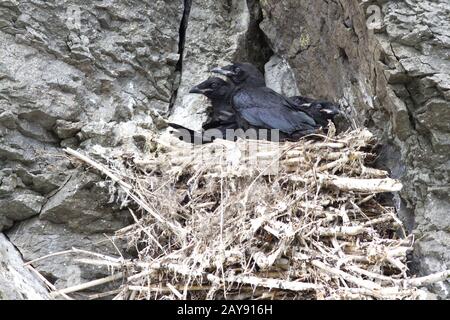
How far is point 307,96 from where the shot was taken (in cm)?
769

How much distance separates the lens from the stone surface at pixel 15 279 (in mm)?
5000

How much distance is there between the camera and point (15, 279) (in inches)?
208

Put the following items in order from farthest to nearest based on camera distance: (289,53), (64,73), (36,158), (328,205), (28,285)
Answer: (289,53)
(64,73)
(36,158)
(328,205)
(28,285)

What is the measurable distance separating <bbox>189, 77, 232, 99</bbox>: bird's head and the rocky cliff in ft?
0.70

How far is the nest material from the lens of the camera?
518 centimetres

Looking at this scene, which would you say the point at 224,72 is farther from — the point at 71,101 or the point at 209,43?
the point at 71,101

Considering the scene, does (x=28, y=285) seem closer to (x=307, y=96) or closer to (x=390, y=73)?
(x=390, y=73)

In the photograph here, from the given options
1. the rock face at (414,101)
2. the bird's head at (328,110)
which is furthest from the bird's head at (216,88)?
the rock face at (414,101)

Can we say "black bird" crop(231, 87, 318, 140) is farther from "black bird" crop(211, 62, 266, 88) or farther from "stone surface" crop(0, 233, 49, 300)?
"stone surface" crop(0, 233, 49, 300)

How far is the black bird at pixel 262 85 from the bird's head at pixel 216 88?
7 centimetres

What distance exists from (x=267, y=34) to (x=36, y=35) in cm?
211

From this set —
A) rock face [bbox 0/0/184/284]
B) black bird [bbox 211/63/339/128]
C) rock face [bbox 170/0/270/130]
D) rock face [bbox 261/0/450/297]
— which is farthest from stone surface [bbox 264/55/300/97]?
rock face [bbox 261/0/450/297]

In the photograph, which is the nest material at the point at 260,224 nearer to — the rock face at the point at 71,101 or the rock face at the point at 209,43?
the rock face at the point at 71,101
